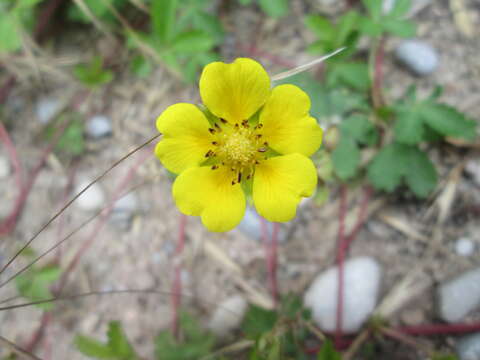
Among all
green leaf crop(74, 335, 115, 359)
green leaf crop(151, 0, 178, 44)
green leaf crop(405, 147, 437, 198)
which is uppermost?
green leaf crop(151, 0, 178, 44)

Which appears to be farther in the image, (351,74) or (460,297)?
(351,74)

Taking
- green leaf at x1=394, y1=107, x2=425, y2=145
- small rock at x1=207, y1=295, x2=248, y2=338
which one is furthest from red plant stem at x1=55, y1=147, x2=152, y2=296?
green leaf at x1=394, y1=107, x2=425, y2=145

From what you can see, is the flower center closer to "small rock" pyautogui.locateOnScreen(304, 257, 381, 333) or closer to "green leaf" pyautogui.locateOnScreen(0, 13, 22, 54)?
"small rock" pyautogui.locateOnScreen(304, 257, 381, 333)

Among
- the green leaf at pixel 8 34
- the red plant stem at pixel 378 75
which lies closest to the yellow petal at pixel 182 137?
the red plant stem at pixel 378 75

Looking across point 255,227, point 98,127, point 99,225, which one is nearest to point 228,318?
point 255,227

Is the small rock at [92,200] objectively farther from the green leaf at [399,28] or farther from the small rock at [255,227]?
the green leaf at [399,28]

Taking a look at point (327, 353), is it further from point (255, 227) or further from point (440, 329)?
point (255, 227)

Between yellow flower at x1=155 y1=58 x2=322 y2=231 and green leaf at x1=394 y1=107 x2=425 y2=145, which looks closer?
yellow flower at x1=155 y1=58 x2=322 y2=231
